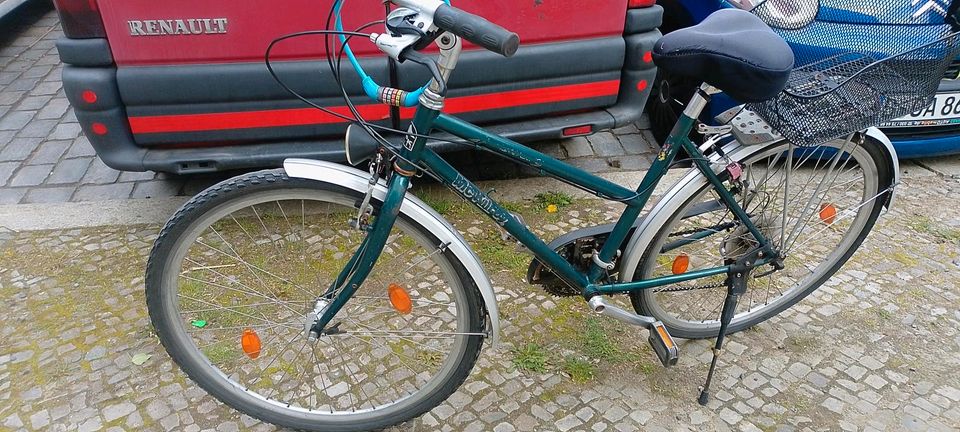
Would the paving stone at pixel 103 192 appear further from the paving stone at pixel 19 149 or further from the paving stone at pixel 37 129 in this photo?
the paving stone at pixel 37 129

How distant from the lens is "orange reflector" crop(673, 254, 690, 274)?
8.46 feet

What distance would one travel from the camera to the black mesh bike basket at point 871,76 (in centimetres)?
210

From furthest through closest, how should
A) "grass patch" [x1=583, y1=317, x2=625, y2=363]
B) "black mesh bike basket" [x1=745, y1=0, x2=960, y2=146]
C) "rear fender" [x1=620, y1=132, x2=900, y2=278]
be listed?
1. "grass patch" [x1=583, y1=317, x2=625, y2=363]
2. "rear fender" [x1=620, y1=132, x2=900, y2=278]
3. "black mesh bike basket" [x1=745, y1=0, x2=960, y2=146]

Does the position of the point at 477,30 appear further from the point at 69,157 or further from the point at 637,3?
the point at 69,157

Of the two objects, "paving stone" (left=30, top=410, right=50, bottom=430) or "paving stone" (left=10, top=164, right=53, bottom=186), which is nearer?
"paving stone" (left=30, top=410, right=50, bottom=430)

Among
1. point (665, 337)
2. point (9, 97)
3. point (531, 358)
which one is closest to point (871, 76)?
point (665, 337)

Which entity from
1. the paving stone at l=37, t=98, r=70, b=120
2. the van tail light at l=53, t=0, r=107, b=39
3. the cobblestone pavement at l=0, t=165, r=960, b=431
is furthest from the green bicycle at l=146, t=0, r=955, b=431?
the paving stone at l=37, t=98, r=70, b=120

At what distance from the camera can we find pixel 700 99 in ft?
6.63

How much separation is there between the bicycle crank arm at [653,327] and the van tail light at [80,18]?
2.31 metres

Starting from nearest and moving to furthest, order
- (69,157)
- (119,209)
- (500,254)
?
(500,254) → (119,209) → (69,157)

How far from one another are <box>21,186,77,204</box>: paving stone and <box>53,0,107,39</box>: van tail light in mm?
1233

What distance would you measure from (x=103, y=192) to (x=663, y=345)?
3147 millimetres

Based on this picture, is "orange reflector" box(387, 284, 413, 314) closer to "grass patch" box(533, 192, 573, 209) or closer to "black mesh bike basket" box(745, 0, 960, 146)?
"black mesh bike basket" box(745, 0, 960, 146)

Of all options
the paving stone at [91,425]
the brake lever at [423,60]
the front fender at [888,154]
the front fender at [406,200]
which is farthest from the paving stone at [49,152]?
the front fender at [888,154]
